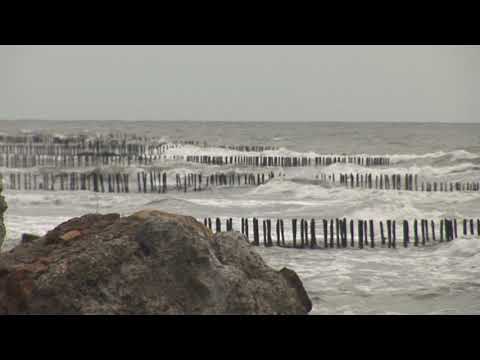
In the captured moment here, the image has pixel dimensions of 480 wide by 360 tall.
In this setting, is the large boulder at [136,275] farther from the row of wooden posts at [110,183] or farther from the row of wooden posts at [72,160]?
the row of wooden posts at [72,160]

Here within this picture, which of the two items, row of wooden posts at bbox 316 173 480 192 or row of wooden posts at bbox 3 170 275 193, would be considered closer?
row of wooden posts at bbox 316 173 480 192

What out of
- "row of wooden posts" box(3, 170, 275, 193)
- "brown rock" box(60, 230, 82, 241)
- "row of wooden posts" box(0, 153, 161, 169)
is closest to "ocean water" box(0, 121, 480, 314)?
"row of wooden posts" box(3, 170, 275, 193)

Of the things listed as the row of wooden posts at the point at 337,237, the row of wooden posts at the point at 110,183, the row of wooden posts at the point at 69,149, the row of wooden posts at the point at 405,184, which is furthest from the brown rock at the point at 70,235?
the row of wooden posts at the point at 69,149

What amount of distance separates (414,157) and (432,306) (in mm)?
38385

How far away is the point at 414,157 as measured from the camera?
149ft

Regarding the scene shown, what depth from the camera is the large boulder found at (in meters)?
5.86

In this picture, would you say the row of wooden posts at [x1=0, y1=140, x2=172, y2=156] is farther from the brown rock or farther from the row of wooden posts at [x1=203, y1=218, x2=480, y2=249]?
the brown rock

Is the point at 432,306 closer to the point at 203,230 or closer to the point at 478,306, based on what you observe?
the point at 478,306

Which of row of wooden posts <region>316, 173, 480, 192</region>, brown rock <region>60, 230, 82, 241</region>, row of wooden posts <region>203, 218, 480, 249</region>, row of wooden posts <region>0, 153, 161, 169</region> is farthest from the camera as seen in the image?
row of wooden posts <region>0, 153, 161, 169</region>

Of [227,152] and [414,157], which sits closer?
[414,157]

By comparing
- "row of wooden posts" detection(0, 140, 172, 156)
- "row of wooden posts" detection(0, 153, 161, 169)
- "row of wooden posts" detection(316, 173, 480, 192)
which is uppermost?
"row of wooden posts" detection(0, 140, 172, 156)

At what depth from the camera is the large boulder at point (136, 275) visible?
5863 millimetres
